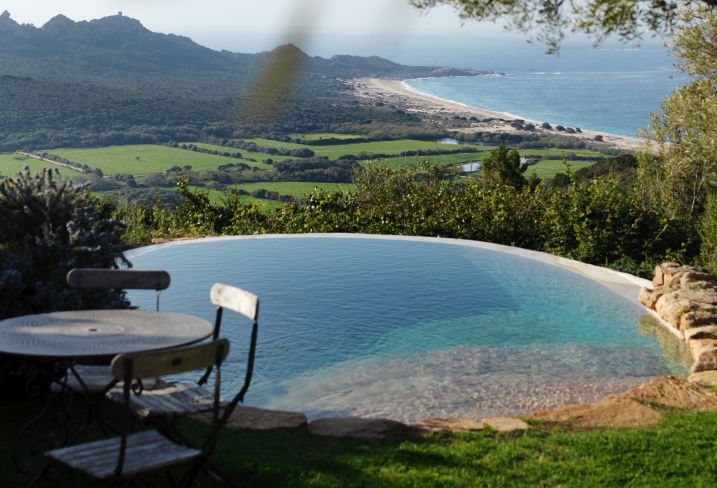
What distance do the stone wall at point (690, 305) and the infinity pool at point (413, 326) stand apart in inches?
7.8

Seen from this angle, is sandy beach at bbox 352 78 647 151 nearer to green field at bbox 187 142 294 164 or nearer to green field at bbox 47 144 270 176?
green field at bbox 187 142 294 164

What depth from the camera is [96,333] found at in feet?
12.5

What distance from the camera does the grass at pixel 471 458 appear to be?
3.86 metres

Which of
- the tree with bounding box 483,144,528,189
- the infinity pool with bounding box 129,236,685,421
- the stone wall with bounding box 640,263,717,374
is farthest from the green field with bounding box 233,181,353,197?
the stone wall with bounding box 640,263,717,374

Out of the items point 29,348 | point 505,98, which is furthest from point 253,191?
point 505,98

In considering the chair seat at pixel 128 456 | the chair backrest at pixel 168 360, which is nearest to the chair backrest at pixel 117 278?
the chair seat at pixel 128 456

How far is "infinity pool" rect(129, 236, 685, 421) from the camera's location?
5953 mm

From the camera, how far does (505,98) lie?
78812mm

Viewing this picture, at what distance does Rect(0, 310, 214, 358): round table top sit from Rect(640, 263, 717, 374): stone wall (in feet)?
14.9

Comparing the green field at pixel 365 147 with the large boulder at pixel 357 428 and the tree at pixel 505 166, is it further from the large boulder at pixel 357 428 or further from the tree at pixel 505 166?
the large boulder at pixel 357 428

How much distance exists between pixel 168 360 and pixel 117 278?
5.96 ft

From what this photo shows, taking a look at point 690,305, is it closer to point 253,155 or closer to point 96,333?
point 96,333

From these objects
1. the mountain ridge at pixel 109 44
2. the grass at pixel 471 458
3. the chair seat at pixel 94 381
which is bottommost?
the grass at pixel 471 458

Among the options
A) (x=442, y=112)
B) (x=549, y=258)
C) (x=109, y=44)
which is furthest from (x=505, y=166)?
(x=109, y=44)
